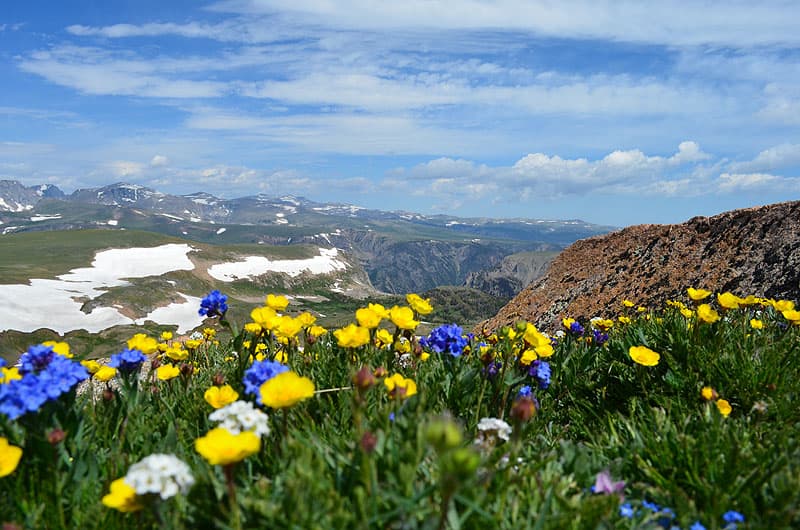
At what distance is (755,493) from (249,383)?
3.08 meters

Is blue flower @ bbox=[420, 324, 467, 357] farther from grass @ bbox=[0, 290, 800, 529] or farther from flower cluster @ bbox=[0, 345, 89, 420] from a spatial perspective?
flower cluster @ bbox=[0, 345, 89, 420]

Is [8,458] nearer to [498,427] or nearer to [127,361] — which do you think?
[127,361]

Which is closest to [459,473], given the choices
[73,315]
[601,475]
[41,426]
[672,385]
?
[601,475]

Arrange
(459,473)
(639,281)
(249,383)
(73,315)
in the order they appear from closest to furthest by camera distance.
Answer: (459,473), (249,383), (639,281), (73,315)

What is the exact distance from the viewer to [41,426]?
2828mm

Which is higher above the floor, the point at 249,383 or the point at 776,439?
the point at 249,383

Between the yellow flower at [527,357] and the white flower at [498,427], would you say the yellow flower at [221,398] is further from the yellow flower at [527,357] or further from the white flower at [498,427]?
the yellow flower at [527,357]

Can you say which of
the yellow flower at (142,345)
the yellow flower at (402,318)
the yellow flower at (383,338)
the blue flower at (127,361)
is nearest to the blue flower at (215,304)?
the yellow flower at (142,345)

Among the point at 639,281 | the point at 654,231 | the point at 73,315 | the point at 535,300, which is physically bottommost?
the point at 73,315

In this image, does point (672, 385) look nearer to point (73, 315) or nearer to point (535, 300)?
point (535, 300)

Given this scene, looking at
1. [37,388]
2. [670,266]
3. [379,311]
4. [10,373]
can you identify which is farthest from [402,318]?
[670,266]

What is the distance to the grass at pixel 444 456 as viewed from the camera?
7.72 ft

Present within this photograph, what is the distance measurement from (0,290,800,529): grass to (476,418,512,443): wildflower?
0.07ft

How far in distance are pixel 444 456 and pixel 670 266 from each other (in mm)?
10452
